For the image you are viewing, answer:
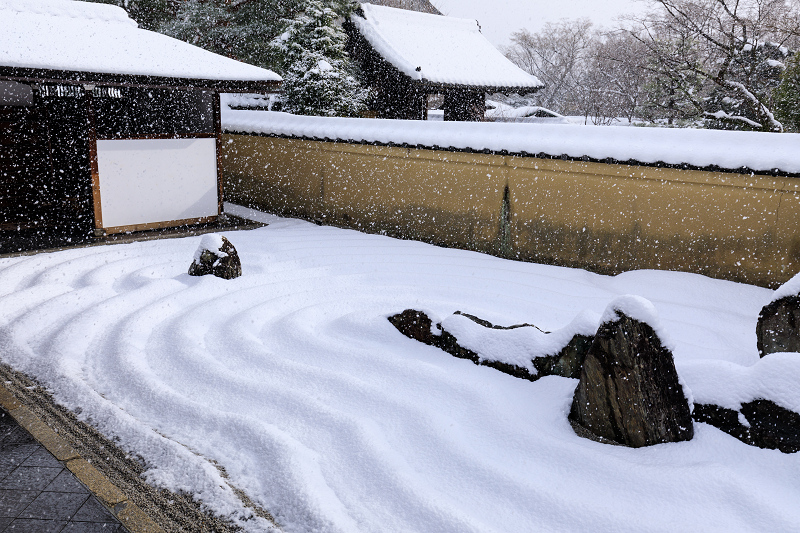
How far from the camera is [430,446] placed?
3.47 meters

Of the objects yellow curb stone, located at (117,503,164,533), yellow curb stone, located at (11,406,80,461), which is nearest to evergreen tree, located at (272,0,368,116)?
yellow curb stone, located at (11,406,80,461)

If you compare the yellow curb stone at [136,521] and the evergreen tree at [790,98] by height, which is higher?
the evergreen tree at [790,98]

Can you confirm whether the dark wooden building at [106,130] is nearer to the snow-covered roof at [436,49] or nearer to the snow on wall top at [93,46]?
the snow on wall top at [93,46]

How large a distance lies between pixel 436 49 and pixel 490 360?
1465 cm

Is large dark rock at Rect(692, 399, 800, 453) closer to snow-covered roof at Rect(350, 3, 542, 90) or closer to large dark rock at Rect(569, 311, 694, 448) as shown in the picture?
large dark rock at Rect(569, 311, 694, 448)

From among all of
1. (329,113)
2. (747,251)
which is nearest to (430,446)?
(747,251)

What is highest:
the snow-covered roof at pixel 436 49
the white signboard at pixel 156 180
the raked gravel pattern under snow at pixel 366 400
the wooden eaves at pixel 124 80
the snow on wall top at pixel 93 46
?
the snow-covered roof at pixel 436 49

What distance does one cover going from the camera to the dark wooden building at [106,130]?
27.6 feet

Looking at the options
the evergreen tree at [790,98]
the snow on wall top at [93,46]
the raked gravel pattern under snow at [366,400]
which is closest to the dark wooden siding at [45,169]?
the snow on wall top at [93,46]

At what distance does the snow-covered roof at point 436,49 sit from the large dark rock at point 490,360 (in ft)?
37.5

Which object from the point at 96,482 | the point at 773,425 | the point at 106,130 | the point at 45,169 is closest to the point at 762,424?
the point at 773,425

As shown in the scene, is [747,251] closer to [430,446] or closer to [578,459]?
[578,459]

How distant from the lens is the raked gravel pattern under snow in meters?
2.96

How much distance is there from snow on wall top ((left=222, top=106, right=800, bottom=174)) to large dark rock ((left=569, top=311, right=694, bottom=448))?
3.82m
